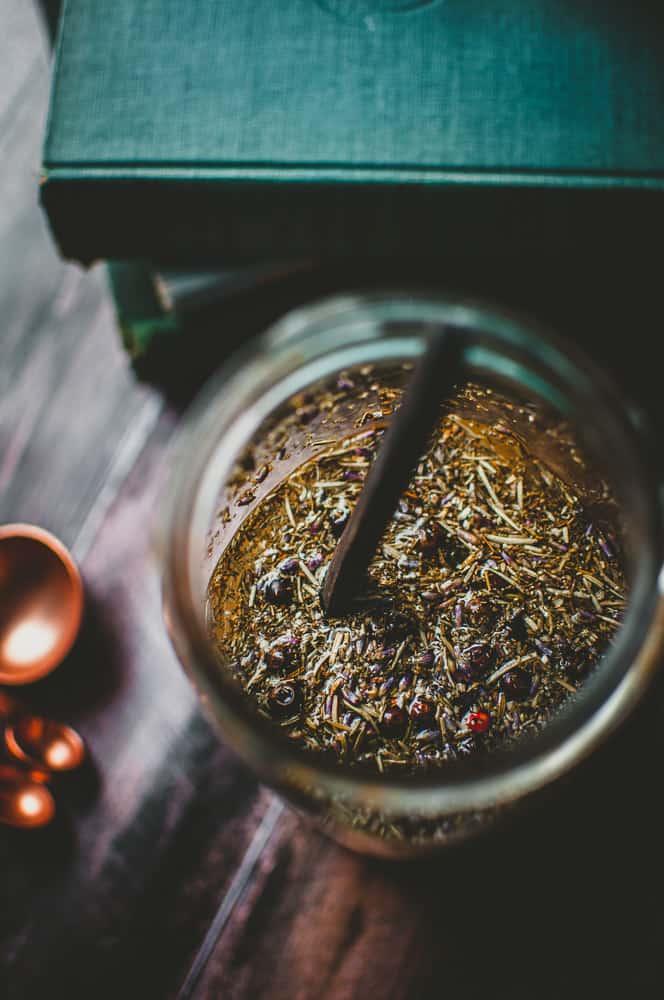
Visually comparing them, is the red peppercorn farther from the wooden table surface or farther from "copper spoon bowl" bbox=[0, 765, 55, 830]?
"copper spoon bowl" bbox=[0, 765, 55, 830]

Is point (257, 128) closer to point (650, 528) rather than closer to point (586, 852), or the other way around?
point (650, 528)

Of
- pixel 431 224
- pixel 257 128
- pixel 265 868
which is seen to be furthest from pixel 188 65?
pixel 265 868

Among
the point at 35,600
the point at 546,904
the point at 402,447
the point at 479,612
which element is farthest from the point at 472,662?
the point at 35,600

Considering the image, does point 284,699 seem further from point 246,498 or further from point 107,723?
point 107,723

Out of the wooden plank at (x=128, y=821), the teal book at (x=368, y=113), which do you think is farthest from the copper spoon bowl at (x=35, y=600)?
the teal book at (x=368, y=113)

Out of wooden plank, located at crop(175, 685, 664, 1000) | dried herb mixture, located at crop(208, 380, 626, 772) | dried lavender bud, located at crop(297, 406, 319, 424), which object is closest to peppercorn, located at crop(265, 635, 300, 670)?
dried herb mixture, located at crop(208, 380, 626, 772)

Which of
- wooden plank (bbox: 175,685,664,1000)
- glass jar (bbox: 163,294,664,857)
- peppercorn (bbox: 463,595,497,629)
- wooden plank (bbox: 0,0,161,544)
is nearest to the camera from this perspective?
glass jar (bbox: 163,294,664,857)
